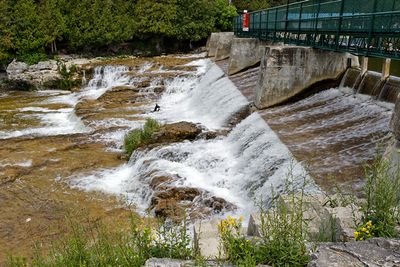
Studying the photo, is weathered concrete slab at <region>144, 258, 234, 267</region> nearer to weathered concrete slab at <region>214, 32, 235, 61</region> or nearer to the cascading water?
the cascading water

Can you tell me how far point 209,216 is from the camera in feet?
27.3

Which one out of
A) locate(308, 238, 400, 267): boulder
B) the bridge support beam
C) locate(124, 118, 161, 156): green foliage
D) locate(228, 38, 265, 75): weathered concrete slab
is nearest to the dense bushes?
locate(228, 38, 265, 75): weathered concrete slab

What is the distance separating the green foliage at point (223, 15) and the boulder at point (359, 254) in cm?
3759

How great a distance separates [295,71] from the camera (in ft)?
44.1

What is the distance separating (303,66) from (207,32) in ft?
82.9

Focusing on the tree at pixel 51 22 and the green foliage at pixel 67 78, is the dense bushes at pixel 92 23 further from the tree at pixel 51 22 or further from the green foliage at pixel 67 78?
the green foliage at pixel 67 78

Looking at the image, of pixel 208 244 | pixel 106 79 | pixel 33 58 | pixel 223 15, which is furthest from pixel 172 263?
pixel 223 15

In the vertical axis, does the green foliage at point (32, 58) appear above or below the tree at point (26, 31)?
below

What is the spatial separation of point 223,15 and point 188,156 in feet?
100

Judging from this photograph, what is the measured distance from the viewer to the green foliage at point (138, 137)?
498 inches

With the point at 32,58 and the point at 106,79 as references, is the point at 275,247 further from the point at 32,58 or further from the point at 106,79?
the point at 32,58

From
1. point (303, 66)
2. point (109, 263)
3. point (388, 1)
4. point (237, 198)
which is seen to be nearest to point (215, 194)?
point (237, 198)

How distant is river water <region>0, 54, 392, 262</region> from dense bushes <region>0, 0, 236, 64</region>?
16.5 metres

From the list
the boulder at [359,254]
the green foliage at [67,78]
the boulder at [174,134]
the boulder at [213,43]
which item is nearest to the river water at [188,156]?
the boulder at [174,134]
